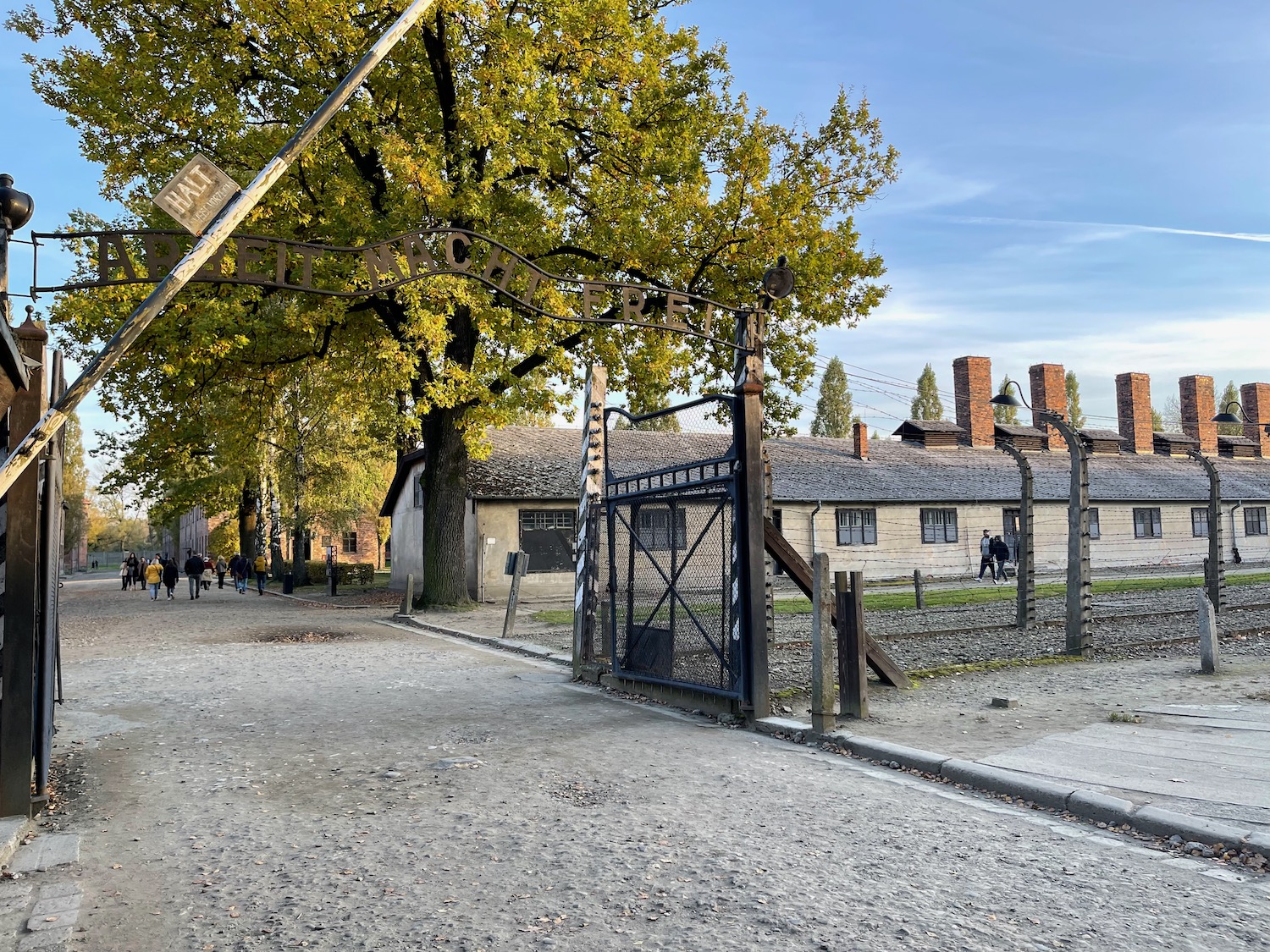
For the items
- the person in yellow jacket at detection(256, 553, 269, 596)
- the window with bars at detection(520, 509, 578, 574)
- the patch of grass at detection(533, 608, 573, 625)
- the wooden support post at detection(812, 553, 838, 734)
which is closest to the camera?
the wooden support post at detection(812, 553, 838, 734)

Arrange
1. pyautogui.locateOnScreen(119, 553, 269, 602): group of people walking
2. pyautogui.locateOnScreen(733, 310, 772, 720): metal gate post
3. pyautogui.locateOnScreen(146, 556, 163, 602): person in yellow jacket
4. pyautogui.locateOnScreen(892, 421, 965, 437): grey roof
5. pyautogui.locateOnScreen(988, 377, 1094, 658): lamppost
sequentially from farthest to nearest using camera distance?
pyautogui.locateOnScreen(892, 421, 965, 437): grey roof
pyautogui.locateOnScreen(119, 553, 269, 602): group of people walking
pyautogui.locateOnScreen(146, 556, 163, 602): person in yellow jacket
pyautogui.locateOnScreen(988, 377, 1094, 658): lamppost
pyautogui.locateOnScreen(733, 310, 772, 720): metal gate post

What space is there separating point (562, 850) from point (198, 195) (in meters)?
4.03

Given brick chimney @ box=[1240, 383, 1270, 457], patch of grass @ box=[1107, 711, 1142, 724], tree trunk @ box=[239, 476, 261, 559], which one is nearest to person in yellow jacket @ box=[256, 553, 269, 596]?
tree trunk @ box=[239, 476, 261, 559]

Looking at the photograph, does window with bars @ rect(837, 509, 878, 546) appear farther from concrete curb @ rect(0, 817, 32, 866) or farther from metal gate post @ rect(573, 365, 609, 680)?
concrete curb @ rect(0, 817, 32, 866)

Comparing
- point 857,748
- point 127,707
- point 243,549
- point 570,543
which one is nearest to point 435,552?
point 570,543

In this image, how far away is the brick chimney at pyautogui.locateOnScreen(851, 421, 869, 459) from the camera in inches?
1571

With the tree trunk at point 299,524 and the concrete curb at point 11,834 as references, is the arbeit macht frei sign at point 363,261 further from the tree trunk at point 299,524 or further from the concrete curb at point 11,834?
the tree trunk at point 299,524

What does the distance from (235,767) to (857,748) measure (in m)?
4.68

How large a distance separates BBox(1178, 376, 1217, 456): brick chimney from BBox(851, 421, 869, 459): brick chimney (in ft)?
72.0

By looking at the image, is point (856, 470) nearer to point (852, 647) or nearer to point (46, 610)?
point (852, 647)

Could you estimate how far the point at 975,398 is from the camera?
44031mm

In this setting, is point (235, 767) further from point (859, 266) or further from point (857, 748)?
point (859, 266)

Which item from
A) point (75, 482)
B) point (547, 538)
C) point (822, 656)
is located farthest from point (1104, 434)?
point (75, 482)

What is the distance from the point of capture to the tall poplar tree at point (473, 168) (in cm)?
1862
